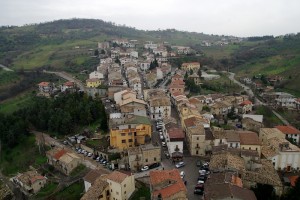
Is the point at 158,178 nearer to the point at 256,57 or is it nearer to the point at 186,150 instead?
the point at 186,150

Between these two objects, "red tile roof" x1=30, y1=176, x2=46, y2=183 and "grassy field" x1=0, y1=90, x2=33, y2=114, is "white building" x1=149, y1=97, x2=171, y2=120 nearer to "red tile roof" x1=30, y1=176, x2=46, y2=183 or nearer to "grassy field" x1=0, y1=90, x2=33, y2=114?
"red tile roof" x1=30, y1=176, x2=46, y2=183

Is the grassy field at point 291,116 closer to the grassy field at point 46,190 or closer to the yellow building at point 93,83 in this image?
the yellow building at point 93,83

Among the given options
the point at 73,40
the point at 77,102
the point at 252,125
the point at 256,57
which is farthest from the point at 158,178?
the point at 73,40

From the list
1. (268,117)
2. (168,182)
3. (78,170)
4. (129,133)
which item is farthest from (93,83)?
(168,182)

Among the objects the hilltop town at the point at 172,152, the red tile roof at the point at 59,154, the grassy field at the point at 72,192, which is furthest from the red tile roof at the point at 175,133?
the red tile roof at the point at 59,154

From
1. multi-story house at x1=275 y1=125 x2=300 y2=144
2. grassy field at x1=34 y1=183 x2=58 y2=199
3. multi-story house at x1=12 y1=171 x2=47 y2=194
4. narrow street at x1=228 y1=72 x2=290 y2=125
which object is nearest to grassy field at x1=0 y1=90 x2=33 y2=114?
multi-story house at x1=12 y1=171 x2=47 y2=194
